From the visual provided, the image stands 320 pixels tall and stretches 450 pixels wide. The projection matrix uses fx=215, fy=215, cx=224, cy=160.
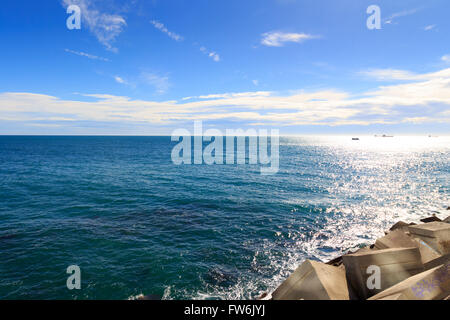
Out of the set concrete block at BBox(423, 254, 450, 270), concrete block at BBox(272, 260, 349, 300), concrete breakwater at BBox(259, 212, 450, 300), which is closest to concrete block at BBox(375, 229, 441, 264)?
concrete breakwater at BBox(259, 212, 450, 300)

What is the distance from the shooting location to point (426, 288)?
841cm

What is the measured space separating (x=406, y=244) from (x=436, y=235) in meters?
2.58

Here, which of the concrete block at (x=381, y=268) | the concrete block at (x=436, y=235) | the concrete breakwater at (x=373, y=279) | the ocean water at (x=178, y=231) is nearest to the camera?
the concrete breakwater at (x=373, y=279)

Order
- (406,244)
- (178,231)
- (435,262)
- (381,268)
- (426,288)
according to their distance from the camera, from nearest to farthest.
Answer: (426,288) → (381,268) → (435,262) → (406,244) → (178,231)

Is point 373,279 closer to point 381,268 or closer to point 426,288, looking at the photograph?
point 381,268

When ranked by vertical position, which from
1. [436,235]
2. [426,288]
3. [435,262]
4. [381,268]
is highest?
[426,288]

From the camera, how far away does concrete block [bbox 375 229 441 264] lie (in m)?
13.0

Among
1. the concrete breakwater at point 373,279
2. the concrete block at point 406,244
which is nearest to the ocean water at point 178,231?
the concrete breakwater at point 373,279

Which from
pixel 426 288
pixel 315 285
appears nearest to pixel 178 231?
pixel 315 285

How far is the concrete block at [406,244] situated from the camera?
12961mm

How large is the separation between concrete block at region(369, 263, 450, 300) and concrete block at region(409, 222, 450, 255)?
677cm

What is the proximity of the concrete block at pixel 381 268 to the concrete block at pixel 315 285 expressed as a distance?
0.64 metres

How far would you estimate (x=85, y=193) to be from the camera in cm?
3697

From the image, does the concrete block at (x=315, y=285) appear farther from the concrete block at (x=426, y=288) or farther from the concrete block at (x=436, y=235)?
the concrete block at (x=436, y=235)
